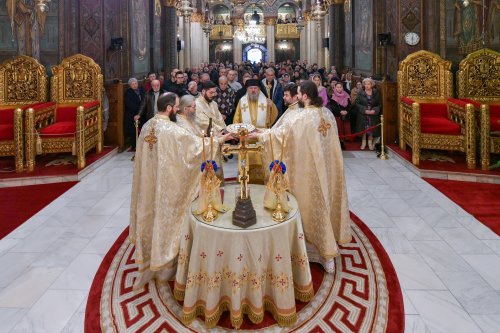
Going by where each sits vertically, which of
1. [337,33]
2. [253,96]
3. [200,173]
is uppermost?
[337,33]

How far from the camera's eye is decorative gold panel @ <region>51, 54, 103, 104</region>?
918 cm

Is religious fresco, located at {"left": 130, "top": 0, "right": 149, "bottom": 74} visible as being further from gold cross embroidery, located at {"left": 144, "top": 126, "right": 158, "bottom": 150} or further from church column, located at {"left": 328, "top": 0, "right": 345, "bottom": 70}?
gold cross embroidery, located at {"left": 144, "top": 126, "right": 158, "bottom": 150}

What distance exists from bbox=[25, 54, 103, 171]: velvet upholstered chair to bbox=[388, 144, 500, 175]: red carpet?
640 centimetres

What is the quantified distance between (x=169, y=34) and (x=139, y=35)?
12.0 ft

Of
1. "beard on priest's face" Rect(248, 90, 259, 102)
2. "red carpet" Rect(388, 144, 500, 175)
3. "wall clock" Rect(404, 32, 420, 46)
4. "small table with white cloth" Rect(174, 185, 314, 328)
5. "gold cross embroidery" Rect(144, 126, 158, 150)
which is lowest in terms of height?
"small table with white cloth" Rect(174, 185, 314, 328)

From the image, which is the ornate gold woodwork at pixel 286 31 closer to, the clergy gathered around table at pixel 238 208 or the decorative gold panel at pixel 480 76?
the decorative gold panel at pixel 480 76

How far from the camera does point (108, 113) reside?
9.95 meters

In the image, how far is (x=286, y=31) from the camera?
129 ft

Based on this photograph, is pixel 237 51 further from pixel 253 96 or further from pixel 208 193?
pixel 208 193

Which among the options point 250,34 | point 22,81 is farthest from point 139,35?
point 250,34

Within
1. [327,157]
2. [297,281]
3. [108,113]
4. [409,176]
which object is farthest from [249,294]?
[108,113]

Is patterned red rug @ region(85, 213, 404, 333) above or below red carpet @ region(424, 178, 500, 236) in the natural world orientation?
below

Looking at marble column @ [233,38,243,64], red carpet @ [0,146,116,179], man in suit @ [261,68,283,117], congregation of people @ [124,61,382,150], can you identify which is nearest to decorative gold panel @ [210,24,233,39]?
marble column @ [233,38,243,64]

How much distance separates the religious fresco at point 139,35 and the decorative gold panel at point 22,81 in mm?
2754
